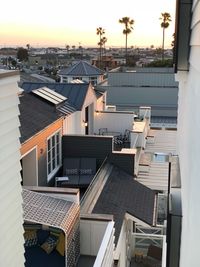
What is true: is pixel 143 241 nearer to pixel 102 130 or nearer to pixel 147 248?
pixel 147 248

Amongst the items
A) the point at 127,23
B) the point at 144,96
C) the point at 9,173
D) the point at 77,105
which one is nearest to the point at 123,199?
the point at 77,105

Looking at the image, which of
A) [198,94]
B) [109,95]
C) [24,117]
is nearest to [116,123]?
[24,117]

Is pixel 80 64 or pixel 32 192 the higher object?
pixel 80 64

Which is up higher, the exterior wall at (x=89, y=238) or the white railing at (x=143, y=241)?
the exterior wall at (x=89, y=238)

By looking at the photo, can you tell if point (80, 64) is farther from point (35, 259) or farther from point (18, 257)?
point (18, 257)

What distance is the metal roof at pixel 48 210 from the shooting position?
8759 mm

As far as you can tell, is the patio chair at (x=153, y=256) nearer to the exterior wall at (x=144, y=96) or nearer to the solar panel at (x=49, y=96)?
the solar panel at (x=49, y=96)

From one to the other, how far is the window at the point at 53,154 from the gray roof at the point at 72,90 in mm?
2861

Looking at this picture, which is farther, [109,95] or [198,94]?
[109,95]

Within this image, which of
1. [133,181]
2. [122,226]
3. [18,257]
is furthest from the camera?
[133,181]

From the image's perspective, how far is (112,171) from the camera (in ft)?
50.4

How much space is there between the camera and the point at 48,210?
924 centimetres

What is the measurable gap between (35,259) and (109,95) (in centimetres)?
2726

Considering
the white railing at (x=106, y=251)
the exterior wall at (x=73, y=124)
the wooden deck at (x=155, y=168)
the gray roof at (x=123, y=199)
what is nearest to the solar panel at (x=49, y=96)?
the exterior wall at (x=73, y=124)
